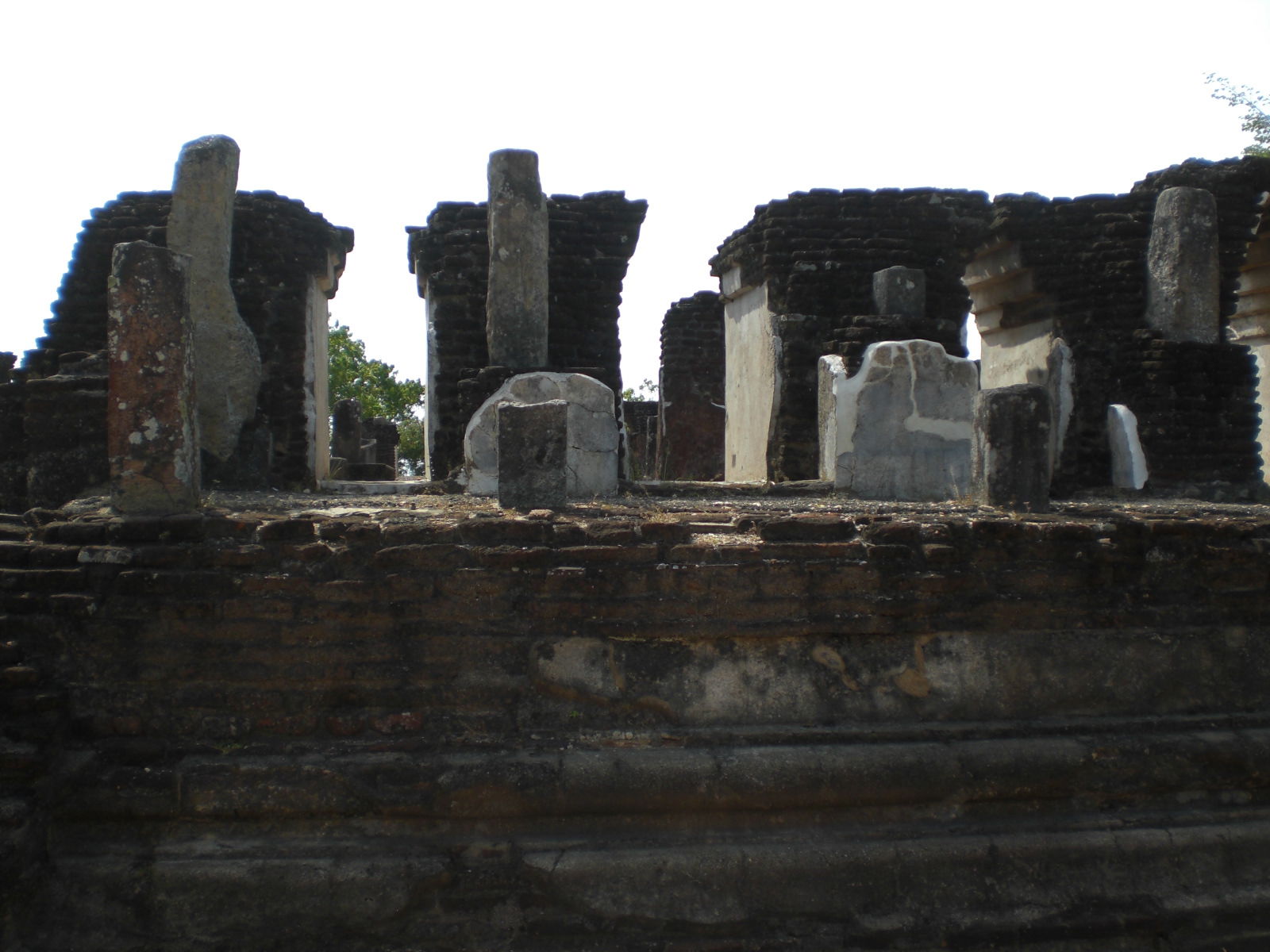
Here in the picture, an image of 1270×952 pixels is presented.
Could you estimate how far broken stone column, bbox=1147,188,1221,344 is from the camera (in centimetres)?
966

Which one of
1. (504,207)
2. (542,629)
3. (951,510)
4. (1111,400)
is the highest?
(504,207)

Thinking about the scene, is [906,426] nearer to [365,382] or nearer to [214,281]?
[214,281]

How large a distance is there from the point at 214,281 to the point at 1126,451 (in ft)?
26.9

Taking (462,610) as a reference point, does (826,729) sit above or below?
below

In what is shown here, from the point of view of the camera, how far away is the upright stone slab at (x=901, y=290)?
29.1 feet

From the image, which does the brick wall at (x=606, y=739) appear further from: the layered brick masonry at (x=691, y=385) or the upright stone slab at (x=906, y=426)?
the layered brick masonry at (x=691, y=385)

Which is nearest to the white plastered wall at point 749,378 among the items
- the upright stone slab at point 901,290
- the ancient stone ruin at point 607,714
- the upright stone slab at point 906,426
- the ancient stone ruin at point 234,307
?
the upright stone slab at point 901,290

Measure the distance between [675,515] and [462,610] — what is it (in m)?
0.94

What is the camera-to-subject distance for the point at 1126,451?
9383 mm

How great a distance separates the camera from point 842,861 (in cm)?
330

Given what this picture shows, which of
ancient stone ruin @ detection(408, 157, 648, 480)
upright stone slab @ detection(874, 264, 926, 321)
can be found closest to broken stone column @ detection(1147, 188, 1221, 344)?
upright stone slab @ detection(874, 264, 926, 321)

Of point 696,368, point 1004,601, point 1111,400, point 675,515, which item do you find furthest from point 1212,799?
point 696,368

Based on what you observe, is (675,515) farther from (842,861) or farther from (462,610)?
(842,861)

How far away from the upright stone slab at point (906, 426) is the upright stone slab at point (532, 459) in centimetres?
327
